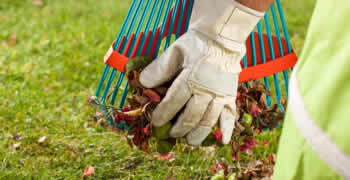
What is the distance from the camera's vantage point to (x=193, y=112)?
138cm

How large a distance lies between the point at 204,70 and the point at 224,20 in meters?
0.22

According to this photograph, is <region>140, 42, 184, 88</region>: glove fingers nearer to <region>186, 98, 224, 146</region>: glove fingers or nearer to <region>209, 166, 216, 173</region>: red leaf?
<region>186, 98, 224, 146</region>: glove fingers

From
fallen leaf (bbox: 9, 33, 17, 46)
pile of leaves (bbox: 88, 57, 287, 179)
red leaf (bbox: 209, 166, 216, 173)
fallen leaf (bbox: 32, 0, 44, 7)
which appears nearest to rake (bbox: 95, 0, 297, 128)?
pile of leaves (bbox: 88, 57, 287, 179)

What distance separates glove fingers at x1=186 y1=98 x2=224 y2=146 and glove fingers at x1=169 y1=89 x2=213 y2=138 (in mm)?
20

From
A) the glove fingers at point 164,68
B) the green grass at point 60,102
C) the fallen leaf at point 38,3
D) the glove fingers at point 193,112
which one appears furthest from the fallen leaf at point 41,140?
the fallen leaf at point 38,3

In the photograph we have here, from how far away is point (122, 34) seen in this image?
1.85 m

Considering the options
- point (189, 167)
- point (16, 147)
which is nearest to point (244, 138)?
point (189, 167)

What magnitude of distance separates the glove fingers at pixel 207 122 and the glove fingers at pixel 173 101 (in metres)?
0.10

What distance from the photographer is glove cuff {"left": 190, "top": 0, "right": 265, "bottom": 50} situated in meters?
1.38

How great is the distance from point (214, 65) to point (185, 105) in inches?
8.1

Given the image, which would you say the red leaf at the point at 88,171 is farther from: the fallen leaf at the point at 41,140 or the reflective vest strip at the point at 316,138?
the reflective vest strip at the point at 316,138

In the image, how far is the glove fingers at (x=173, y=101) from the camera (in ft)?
4.47

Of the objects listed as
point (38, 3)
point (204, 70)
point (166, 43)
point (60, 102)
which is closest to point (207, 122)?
point (204, 70)

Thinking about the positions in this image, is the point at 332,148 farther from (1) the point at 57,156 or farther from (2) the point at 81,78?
(2) the point at 81,78
